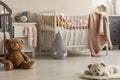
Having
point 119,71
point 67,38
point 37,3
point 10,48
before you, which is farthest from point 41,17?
point 119,71

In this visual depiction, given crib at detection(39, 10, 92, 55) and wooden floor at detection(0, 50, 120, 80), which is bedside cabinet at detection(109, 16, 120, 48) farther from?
wooden floor at detection(0, 50, 120, 80)

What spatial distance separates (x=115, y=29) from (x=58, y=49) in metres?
1.95

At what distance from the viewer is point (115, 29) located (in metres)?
6.51

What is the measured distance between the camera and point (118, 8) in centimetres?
687

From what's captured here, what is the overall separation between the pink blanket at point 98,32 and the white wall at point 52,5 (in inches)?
32.2

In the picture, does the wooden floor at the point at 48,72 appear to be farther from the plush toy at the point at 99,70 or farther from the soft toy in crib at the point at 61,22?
the soft toy in crib at the point at 61,22

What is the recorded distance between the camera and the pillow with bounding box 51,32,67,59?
16.6 feet

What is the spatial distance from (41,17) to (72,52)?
100 centimetres

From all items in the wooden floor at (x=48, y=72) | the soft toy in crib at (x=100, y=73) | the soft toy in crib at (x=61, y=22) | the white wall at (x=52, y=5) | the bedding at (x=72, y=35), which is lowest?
the wooden floor at (x=48, y=72)

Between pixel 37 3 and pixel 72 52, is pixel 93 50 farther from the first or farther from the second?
pixel 37 3

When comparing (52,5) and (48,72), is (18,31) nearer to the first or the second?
(52,5)

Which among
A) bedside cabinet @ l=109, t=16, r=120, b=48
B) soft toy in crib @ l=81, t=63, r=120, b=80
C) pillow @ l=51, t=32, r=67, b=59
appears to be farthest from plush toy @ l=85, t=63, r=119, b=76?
bedside cabinet @ l=109, t=16, r=120, b=48

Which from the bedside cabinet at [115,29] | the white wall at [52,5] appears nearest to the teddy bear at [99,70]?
the white wall at [52,5]

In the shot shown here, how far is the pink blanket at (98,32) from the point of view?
209 inches
